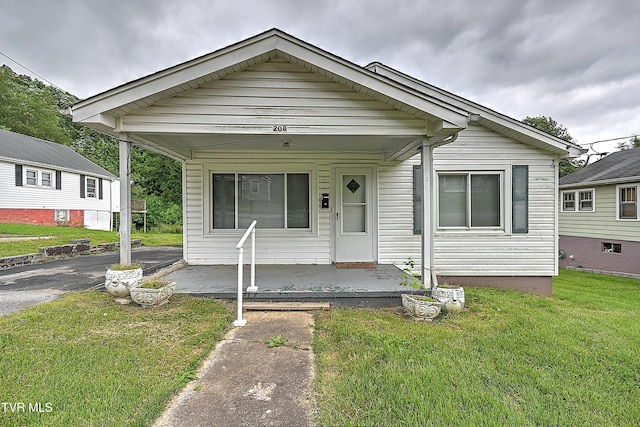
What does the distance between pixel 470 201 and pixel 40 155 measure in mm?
21639

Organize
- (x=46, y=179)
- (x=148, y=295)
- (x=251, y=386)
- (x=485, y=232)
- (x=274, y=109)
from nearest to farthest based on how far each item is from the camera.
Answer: (x=251, y=386), (x=148, y=295), (x=274, y=109), (x=485, y=232), (x=46, y=179)

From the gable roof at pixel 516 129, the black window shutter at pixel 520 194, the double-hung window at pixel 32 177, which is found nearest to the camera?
the gable roof at pixel 516 129

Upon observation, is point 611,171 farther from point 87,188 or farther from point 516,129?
point 87,188

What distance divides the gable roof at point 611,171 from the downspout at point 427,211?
11410 mm

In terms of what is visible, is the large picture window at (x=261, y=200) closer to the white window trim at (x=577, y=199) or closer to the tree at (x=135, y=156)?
the white window trim at (x=577, y=199)

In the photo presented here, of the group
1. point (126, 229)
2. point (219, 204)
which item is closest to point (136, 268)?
point (126, 229)

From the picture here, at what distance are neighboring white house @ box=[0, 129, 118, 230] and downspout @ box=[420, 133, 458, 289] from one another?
19.2m

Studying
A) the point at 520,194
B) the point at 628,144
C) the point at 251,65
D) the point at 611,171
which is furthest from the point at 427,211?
the point at 628,144

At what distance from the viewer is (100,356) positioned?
8.95ft

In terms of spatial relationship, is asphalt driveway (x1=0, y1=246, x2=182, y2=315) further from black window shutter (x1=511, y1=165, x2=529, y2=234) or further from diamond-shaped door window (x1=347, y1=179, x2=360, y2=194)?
black window shutter (x1=511, y1=165, x2=529, y2=234)

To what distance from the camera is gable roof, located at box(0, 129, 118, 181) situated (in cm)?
1520

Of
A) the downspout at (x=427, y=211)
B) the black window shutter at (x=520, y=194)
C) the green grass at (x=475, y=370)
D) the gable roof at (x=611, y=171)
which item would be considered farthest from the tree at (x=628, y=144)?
the green grass at (x=475, y=370)

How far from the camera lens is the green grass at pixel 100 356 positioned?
2.03 m

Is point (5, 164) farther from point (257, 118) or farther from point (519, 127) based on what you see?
point (519, 127)
